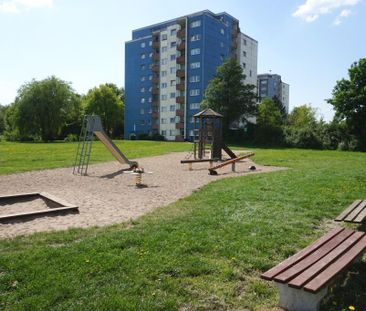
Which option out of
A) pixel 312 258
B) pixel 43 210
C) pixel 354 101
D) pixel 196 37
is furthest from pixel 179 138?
pixel 312 258

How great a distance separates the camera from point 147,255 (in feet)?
16.5

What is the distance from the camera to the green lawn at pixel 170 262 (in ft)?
12.5

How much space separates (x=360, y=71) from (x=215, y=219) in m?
37.3

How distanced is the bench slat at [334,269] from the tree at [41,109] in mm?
59169

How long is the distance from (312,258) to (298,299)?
0.66 metres

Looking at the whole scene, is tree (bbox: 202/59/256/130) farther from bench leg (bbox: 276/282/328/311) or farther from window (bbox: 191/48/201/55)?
bench leg (bbox: 276/282/328/311)

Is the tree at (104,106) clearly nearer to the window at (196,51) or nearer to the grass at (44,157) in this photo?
the window at (196,51)

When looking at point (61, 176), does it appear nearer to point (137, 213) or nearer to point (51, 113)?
point (137, 213)

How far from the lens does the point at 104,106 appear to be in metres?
72.3

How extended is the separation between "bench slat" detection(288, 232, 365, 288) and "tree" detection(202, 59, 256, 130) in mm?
43668

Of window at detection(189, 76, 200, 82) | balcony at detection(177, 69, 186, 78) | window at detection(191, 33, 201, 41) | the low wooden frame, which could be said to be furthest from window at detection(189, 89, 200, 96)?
the low wooden frame

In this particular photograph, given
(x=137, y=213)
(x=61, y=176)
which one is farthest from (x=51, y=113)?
(x=137, y=213)

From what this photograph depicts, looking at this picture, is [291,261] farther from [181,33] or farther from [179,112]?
[181,33]

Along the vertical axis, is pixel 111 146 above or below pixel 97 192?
above
